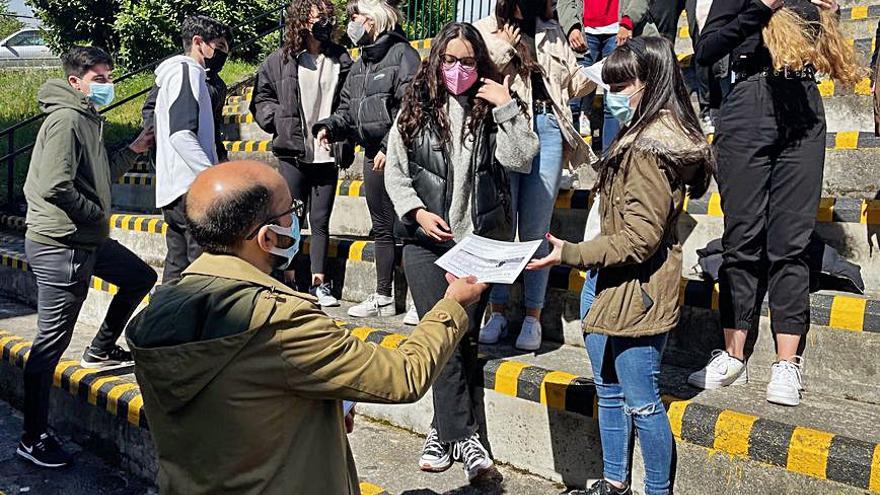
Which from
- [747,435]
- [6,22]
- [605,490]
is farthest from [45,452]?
[6,22]

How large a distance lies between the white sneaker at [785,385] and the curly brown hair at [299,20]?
353 cm

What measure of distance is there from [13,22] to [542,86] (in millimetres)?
35711

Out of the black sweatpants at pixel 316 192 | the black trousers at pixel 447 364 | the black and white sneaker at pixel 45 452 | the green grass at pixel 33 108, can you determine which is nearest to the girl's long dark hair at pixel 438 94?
the black trousers at pixel 447 364

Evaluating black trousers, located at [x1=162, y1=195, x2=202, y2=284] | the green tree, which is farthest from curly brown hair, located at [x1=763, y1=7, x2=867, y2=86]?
the green tree

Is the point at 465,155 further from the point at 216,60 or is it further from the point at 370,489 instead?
the point at 216,60

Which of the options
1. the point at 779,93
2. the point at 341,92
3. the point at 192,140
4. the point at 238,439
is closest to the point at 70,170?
the point at 192,140

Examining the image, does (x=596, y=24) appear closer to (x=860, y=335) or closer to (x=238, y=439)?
(x=860, y=335)

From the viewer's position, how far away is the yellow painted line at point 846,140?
485 cm

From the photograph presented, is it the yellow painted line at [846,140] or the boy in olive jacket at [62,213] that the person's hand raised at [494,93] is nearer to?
the boy in olive jacket at [62,213]

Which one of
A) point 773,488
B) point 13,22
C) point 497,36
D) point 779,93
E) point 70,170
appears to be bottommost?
point 773,488

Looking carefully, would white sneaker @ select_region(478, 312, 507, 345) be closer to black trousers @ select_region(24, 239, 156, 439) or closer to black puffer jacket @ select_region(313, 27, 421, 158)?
black puffer jacket @ select_region(313, 27, 421, 158)

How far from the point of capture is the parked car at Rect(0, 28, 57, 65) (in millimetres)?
23375

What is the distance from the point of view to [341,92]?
5184 millimetres

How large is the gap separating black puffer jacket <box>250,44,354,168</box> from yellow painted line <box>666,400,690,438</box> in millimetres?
2684
